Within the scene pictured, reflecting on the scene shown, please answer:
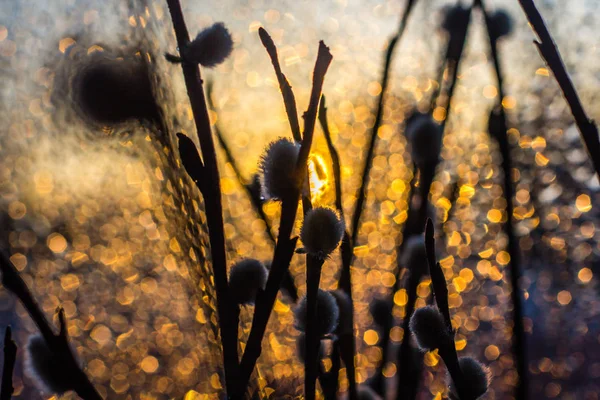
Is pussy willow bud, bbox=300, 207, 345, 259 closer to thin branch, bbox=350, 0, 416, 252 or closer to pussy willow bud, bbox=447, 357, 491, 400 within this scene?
pussy willow bud, bbox=447, 357, 491, 400

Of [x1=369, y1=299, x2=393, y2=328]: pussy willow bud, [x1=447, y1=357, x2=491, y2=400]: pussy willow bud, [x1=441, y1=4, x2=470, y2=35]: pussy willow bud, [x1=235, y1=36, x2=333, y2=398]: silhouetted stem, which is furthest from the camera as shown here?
[x1=441, y1=4, x2=470, y2=35]: pussy willow bud

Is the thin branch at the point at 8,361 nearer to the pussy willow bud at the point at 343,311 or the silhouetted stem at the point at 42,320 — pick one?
the silhouetted stem at the point at 42,320

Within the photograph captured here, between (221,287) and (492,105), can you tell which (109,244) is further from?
(221,287)

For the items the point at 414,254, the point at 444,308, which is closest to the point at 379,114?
the point at 414,254

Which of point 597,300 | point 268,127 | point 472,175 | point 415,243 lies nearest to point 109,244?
point 268,127

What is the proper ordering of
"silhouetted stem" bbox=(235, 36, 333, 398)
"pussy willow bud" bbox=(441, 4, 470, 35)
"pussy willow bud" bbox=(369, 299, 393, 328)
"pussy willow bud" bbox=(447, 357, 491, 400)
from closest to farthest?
"silhouetted stem" bbox=(235, 36, 333, 398), "pussy willow bud" bbox=(447, 357, 491, 400), "pussy willow bud" bbox=(369, 299, 393, 328), "pussy willow bud" bbox=(441, 4, 470, 35)

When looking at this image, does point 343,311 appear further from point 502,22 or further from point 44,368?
point 502,22

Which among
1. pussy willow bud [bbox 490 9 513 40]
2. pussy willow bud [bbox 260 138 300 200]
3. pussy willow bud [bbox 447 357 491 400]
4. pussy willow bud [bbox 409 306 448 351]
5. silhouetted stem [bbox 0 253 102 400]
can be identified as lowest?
pussy willow bud [bbox 447 357 491 400]

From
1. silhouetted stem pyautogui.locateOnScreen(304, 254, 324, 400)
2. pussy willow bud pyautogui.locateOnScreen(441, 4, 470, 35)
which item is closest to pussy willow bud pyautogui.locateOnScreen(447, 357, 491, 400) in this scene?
silhouetted stem pyautogui.locateOnScreen(304, 254, 324, 400)
